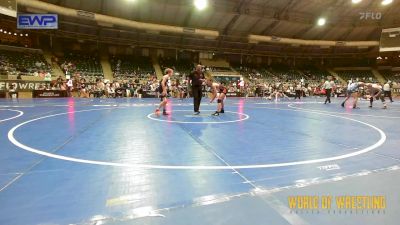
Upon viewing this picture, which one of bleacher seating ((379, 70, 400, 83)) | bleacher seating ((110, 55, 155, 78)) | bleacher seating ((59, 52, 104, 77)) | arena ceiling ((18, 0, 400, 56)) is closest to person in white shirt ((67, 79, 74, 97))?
bleacher seating ((59, 52, 104, 77))

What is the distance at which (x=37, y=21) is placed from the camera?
90.3 feet

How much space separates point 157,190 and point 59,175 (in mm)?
1498

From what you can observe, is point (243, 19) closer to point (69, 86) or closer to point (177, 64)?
point (177, 64)

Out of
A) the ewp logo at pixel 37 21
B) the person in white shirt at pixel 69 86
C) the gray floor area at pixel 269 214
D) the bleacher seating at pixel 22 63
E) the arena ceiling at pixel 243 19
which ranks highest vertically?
the arena ceiling at pixel 243 19

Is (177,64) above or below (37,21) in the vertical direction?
below

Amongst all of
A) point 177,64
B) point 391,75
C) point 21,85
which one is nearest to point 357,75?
point 391,75

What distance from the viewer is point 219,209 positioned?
9.99 ft

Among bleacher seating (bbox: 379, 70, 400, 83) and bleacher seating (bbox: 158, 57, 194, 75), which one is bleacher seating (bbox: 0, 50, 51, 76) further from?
bleacher seating (bbox: 379, 70, 400, 83)

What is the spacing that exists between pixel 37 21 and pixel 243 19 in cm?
2209

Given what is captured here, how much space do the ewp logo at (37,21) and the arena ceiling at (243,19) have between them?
1397 mm

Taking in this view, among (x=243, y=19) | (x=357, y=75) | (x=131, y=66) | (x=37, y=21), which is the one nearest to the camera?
(x=37, y=21)

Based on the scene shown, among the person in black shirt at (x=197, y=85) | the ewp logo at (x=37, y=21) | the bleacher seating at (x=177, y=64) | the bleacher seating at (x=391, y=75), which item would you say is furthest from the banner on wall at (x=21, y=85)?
the bleacher seating at (x=391, y=75)

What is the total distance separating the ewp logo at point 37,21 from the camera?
26312 mm

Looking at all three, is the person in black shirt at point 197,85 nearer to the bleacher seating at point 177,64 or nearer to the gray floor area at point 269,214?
the gray floor area at point 269,214
